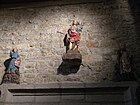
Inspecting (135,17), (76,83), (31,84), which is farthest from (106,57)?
(31,84)

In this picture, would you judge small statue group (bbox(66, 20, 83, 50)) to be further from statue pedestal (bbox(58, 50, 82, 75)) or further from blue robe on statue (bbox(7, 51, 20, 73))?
blue robe on statue (bbox(7, 51, 20, 73))

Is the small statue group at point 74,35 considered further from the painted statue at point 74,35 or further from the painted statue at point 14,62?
the painted statue at point 14,62

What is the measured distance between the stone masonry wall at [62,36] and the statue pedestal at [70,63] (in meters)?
0.08

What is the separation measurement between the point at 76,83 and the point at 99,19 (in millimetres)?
1570

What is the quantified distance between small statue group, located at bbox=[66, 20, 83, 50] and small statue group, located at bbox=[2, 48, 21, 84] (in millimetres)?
1092

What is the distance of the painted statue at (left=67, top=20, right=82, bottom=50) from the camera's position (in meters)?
4.76

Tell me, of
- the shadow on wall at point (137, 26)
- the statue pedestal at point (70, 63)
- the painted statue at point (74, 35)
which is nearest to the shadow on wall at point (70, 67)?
the statue pedestal at point (70, 63)

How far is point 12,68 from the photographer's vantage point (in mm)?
4645

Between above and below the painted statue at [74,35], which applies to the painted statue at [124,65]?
below

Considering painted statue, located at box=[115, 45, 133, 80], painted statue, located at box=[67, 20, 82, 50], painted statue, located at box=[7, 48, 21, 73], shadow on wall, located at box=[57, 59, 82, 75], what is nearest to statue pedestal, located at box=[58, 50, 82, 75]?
shadow on wall, located at box=[57, 59, 82, 75]

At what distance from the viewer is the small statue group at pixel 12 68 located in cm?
458

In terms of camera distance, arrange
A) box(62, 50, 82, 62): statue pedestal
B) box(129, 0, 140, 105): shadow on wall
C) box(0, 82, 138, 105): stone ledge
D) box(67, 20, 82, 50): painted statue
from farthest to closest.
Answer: box(67, 20, 82, 50): painted statue < box(62, 50, 82, 62): statue pedestal < box(129, 0, 140, 105): shadow on wall < box(0, 82, 138, 105): stone ledge

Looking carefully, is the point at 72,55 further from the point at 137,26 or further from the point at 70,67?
the point at 137,26

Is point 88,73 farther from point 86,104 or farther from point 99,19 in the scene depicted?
point 99,19
